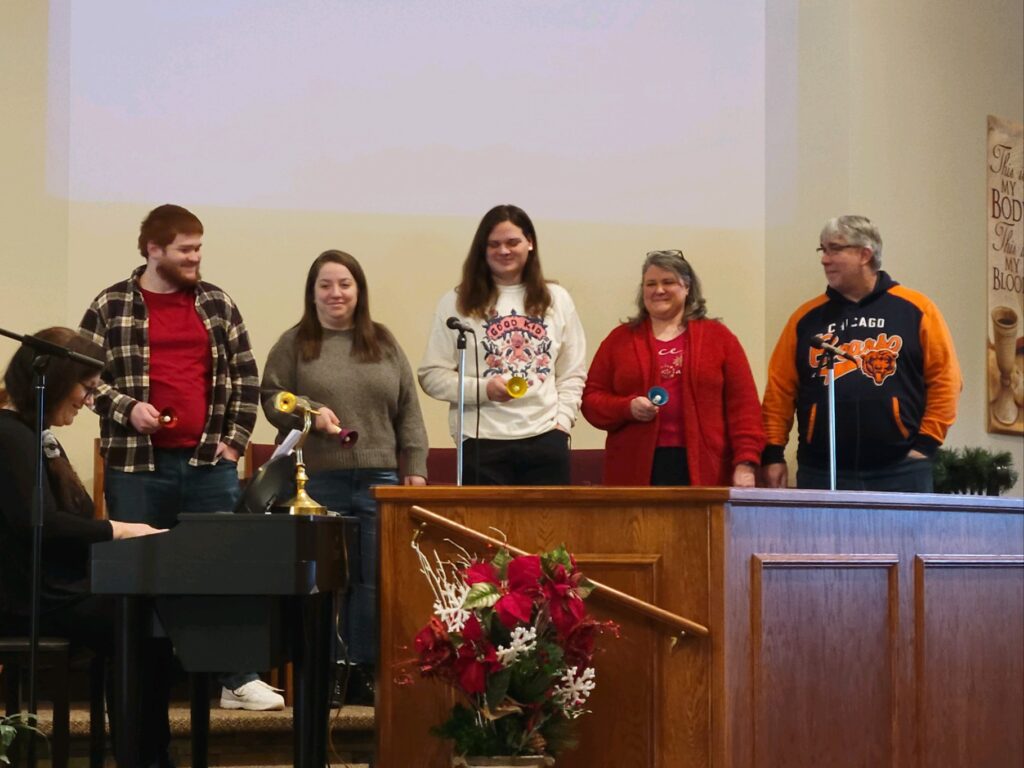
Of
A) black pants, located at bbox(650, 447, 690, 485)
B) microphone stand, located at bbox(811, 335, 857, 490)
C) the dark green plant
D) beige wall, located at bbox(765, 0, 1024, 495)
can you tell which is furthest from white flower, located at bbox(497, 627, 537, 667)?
beige wall, located at bbox(765, 0, 1024, 495)

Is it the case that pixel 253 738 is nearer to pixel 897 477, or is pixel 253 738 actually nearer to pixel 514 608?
pixel 514 608

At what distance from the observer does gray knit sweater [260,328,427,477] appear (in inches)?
190

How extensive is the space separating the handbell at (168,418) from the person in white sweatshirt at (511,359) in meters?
0.76

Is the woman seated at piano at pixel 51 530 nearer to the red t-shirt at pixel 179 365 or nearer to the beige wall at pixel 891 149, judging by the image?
the red t-shirt at pixel 179 365

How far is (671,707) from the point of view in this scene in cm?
367

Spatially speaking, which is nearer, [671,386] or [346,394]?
[671,386]

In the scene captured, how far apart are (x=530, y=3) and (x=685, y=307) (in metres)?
2.26

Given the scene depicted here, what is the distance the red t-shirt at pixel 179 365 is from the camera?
15.3ft

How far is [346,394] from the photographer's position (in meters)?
4.88

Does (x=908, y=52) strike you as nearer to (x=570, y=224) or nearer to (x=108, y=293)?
(x=570, y=224)

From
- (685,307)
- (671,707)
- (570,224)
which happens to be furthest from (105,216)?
(671,707)

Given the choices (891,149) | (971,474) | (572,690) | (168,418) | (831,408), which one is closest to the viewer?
(572,690)

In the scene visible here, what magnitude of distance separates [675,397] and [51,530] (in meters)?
1.87

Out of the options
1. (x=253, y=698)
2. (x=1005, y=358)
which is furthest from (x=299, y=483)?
(x=1005, y=358)
